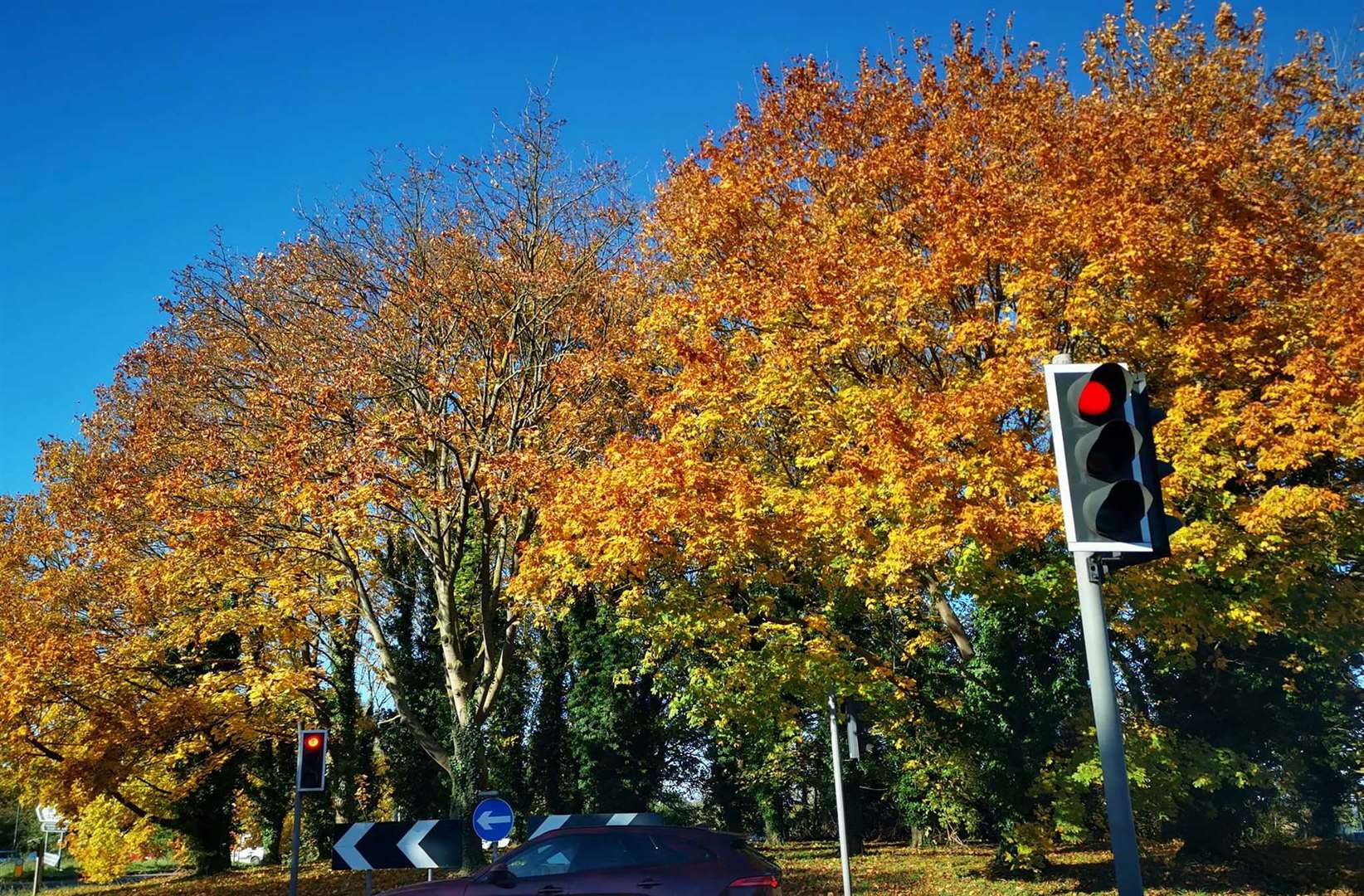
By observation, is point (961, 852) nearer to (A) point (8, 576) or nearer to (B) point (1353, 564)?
(B) point (1353, 564)

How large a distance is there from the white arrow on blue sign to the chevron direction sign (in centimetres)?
31

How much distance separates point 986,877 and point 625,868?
36.6ft

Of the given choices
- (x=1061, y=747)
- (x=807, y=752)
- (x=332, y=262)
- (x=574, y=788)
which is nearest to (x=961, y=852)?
(x=807, y=752)

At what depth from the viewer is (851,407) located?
50.7 feet

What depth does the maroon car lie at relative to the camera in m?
9.55

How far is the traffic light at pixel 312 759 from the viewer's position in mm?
11367

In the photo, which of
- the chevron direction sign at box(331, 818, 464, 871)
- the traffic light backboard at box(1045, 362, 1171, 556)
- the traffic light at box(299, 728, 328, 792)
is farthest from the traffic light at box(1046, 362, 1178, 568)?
the traffic light at box(299, 728, 328, 792)

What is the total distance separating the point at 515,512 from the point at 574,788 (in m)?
12.6

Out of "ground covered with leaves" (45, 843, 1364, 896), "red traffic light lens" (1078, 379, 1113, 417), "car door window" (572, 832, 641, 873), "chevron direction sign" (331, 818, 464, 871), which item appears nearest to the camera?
"red traffic light lens" (1078, 379, 1113, 417)

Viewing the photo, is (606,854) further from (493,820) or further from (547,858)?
(493,820)

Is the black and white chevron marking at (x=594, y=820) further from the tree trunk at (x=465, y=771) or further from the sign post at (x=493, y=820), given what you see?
the tree trunk at (x=465, y=771)

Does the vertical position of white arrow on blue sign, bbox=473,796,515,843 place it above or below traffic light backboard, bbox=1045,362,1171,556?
below

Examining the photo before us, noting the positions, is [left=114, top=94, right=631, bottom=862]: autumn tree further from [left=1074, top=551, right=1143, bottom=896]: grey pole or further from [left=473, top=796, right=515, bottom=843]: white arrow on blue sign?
[left=1074, top=551, right=1143, bottom=896]: grey pole

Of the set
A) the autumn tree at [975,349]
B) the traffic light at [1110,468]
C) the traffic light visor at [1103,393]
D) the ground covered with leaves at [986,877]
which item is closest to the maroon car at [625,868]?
the autumn tree at [975,349]
